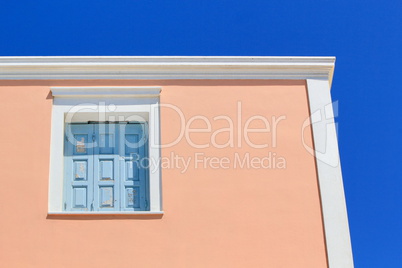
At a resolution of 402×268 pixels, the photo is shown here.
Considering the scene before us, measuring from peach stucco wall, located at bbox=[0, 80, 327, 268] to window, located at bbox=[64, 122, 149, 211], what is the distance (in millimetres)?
398

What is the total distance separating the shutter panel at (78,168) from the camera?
27.9ft

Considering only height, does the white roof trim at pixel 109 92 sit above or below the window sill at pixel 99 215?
above

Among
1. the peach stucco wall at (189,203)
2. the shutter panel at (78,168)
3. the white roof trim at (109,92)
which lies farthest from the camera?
the white roof trim at (109,92)

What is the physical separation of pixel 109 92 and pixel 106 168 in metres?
1.20

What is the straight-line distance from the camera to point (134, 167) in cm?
875

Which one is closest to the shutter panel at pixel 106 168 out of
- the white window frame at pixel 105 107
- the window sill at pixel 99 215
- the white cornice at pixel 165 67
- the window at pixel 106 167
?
the window at pixel 106 167

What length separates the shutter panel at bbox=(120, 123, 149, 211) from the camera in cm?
855

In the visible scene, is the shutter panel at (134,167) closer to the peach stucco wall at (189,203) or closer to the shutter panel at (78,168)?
the peach stucco wall at (189,203)

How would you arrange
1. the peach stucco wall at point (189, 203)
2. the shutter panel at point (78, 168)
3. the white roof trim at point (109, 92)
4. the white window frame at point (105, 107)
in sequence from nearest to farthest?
the peach stucco wall at point (189, 203) → the shutter panel at point (78, 168) → the white window frame at point (105, 107) → the white roof trim at point (109, 92)

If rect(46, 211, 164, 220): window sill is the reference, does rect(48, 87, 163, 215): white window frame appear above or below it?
above

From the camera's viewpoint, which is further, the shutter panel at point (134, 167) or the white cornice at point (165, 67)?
the white cornice at point (165, 67)

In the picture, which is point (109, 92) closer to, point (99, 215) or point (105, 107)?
point (105, 107)

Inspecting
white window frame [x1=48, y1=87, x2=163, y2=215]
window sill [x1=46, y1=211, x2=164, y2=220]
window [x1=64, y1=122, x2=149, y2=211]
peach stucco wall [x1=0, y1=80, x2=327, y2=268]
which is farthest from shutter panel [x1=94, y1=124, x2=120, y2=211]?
peach stucco wall [x1=0, y1=80, x2=327, y2=268]

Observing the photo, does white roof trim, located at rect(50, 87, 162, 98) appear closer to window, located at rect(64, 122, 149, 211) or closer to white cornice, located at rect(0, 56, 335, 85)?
white cornice, located at rect(0, 56, 335, 85)
